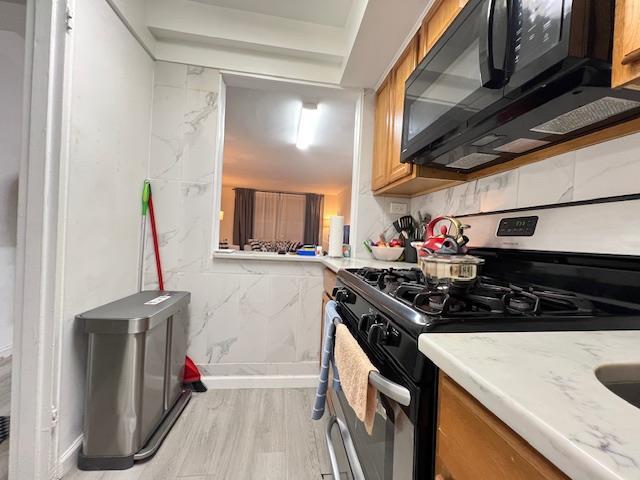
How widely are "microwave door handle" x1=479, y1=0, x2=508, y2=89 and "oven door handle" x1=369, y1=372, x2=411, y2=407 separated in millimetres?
744

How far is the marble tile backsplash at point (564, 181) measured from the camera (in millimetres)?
750

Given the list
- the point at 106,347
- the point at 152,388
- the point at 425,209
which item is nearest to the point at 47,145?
the point at 106,347

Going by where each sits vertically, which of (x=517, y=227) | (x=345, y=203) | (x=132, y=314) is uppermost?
(x=345, y=203)

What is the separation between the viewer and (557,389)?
1.13ft

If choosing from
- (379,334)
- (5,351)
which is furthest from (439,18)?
(5,351)

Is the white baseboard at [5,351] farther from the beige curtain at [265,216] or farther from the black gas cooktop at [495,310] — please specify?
the beige curtain at [265,216]

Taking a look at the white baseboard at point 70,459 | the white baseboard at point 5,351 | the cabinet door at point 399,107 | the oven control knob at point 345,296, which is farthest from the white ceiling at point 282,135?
the white baseboard at point 5,351

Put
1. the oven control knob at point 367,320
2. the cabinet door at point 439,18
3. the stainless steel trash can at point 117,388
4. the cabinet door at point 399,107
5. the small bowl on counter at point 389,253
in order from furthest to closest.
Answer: the small bowl on counter at point 389,253
the cabinet door at point 399,107
the stainless steel trash can at point 117,388
the cabinet door at point 439,18
the oven control knob at point 367,320

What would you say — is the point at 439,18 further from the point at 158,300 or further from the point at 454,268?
the point at 158,300

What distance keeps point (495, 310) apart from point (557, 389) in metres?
0.32

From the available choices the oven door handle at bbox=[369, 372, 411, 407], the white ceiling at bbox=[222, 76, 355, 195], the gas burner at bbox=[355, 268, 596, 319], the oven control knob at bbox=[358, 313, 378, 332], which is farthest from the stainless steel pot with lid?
the white ceiling at bbox=[222, 76, 355, 195]

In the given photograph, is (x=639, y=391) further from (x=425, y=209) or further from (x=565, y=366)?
(x=425, y=209)

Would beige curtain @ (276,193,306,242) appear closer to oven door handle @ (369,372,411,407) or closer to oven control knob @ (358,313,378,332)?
oven control knob @ (358,313,378,332)

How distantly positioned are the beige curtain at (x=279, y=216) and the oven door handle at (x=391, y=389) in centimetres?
739
